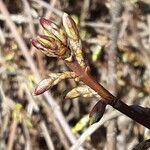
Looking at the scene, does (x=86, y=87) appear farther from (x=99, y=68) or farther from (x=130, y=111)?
(x=99, y=68)

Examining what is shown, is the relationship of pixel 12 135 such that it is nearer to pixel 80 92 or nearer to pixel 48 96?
pixel 48 96

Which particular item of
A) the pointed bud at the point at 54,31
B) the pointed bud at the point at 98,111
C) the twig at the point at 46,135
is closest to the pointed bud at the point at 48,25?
the pointed bud at the point at 54,31

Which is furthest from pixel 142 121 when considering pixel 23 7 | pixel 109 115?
pixel 23 7

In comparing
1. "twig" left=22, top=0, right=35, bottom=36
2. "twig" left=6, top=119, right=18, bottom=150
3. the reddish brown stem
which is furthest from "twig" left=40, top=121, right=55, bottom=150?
the reddish brown stem

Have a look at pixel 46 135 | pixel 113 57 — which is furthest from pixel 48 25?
pixel 46 135

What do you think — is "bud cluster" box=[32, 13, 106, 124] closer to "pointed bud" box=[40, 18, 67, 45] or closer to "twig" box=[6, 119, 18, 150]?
"pointed bud" box=[40, 18, 67, 45]
